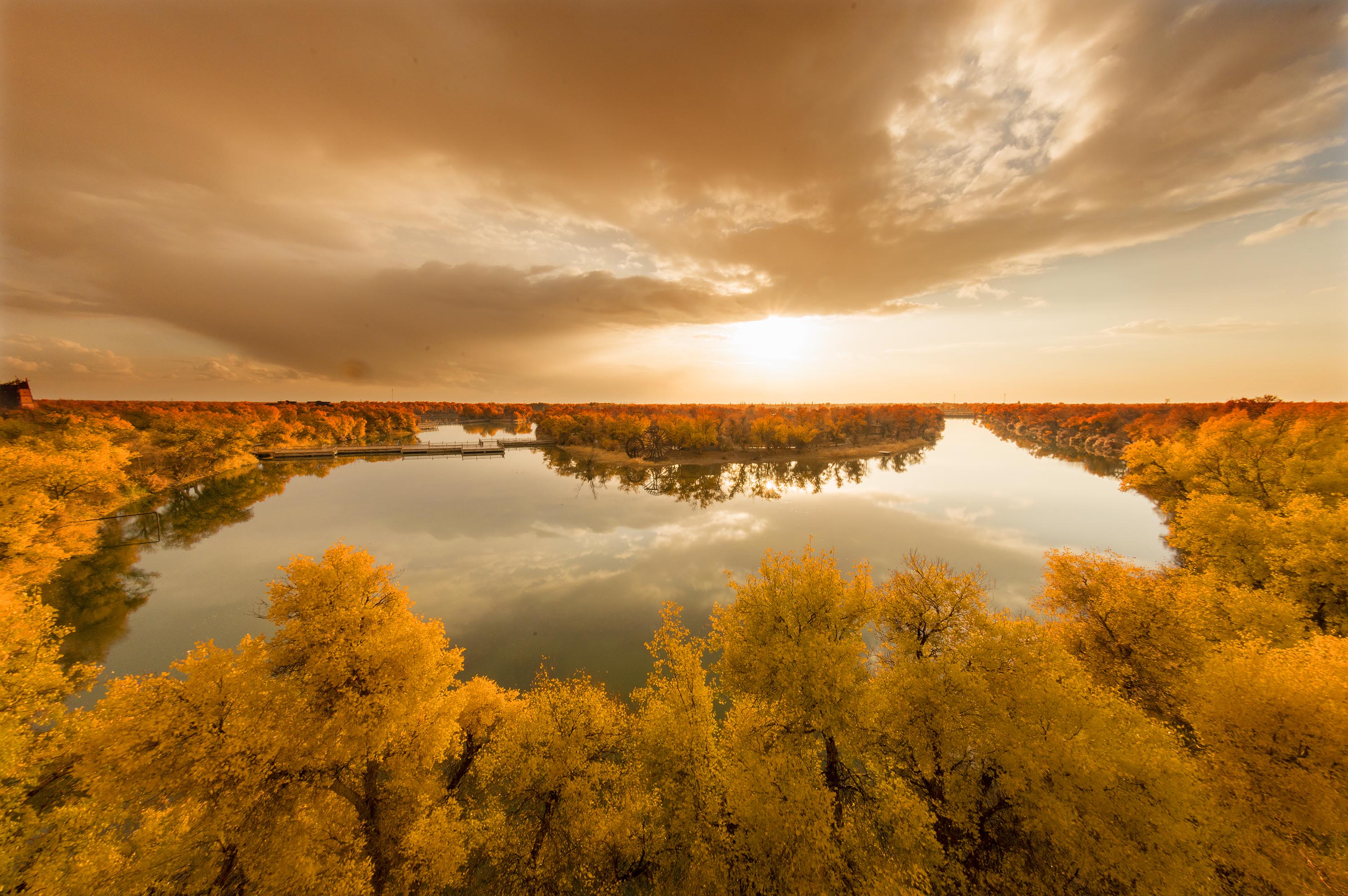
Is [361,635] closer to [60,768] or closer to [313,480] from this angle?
[60,768]

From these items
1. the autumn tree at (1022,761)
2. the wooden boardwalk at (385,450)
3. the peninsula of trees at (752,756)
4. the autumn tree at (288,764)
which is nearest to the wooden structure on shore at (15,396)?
the wooden boardwalk at (385,450)

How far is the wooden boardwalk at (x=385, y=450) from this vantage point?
10744 centimetres

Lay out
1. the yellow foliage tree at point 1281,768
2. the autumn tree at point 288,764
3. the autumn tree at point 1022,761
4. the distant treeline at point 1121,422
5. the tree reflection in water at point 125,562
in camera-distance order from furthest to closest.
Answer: the distant treeline at point 1121,422
the tree reflection in water at point 125,562
the autumn tree at point 1022,761
the autumn tree at point 288,764
the yellow foliage tree at point 1281,768

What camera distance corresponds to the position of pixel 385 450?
11838 cm

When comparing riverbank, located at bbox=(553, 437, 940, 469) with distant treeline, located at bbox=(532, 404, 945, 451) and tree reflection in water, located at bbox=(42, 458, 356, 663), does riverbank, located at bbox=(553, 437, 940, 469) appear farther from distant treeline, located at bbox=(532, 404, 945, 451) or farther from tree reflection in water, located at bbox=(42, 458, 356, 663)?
tree reflection in water, located at bbox=(42, 458, 356, 663)

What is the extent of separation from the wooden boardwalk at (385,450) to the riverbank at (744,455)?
24797mm

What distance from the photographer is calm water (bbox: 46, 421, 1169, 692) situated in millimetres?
31516

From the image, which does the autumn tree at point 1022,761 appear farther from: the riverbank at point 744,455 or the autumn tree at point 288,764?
the riverbank at point 744,455

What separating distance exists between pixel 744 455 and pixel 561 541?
64.7 m

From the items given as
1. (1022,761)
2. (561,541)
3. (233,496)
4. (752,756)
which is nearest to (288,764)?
(752,756)

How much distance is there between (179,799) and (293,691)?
10523mm

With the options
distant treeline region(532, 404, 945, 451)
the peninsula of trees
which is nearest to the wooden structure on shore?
distant treeline region(532, 404, 945, 451)

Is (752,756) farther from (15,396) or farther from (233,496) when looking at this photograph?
(15,396)

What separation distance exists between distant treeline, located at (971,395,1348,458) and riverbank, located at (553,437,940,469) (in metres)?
47.1
